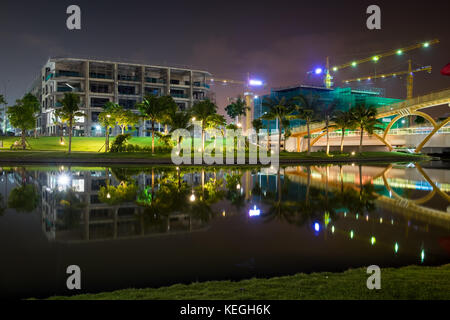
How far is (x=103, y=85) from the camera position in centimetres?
8625

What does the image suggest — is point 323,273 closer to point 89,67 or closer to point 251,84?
point 89,67

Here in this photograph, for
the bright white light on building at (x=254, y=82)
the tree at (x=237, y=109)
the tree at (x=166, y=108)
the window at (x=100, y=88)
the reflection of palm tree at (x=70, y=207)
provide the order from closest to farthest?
1. the reflection of palm tree at (x=70, y=207)
2. the tree at (x=166, y=108)
3. the window at (x=100, y=88)
4. the tree at (x=237, y=109)
5. the bright white light on building at (x=254, y=82)

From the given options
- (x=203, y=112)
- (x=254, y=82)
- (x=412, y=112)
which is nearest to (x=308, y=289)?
(x=203, y=112)

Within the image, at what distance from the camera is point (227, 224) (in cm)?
1150

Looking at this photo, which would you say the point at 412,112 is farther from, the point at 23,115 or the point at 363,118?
the point at 23,115

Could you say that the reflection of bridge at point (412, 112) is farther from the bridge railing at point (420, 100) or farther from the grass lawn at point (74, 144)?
the grass lawn at point (74, 144)

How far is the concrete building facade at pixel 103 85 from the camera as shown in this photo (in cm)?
8238

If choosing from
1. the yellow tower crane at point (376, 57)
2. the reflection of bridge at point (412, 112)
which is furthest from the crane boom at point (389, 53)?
the reflection of bridge at point (412, 112)

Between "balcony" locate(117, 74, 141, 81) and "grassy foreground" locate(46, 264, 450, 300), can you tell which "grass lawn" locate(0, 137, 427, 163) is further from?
"grassy foreground" locate(46, 264, 450, 300)

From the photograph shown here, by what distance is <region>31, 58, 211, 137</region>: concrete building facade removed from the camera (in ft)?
270

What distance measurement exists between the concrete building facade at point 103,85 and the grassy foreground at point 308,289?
76.3 m

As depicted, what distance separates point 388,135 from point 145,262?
77.7 m

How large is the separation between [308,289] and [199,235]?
191 inches
